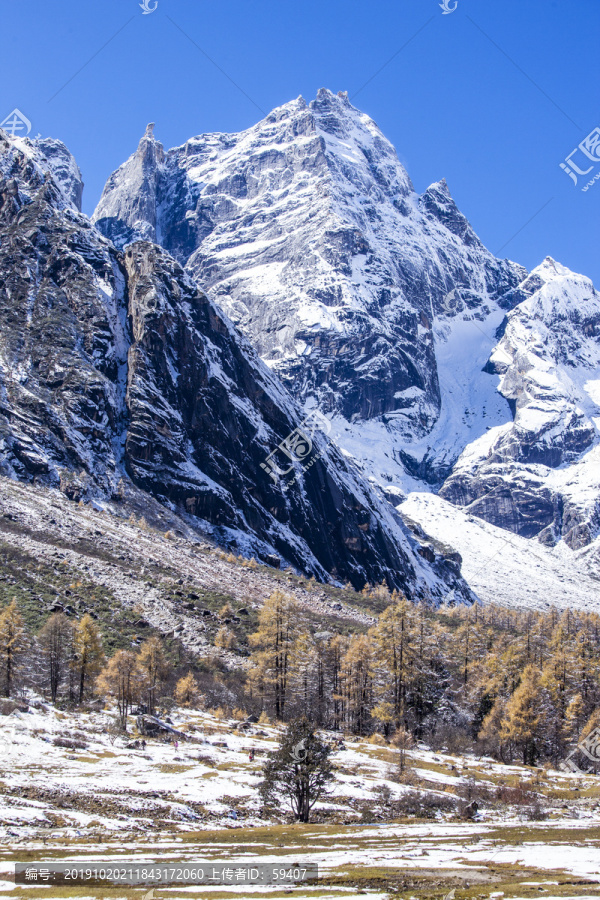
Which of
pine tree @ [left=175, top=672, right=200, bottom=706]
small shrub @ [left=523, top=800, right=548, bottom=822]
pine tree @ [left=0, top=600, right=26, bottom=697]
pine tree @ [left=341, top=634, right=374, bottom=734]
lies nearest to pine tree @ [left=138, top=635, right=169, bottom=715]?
pine tree @ [left=175, top=672, right=200, bottom=706]

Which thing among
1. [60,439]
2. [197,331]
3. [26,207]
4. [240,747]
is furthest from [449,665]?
[26,207]

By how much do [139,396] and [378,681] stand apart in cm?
11910

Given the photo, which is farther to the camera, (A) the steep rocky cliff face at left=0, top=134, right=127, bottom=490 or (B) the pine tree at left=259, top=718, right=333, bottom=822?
(A) the steep rocky cliff face at left=0, top=134, right=127, bottom=490

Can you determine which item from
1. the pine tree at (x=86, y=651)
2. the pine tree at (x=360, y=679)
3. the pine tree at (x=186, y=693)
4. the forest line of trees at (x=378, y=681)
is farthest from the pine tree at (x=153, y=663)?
the pine tree at (x=360, y=679)

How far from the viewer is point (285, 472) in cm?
18788

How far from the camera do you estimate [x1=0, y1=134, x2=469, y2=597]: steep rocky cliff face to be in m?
146

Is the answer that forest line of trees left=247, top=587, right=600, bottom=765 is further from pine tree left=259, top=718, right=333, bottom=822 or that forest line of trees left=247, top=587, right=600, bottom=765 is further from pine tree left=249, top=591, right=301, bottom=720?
pine tree left=259, top=718, right=333, bottom=822

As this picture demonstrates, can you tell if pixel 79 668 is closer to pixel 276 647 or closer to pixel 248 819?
pixel 276 647

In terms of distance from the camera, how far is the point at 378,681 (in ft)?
193

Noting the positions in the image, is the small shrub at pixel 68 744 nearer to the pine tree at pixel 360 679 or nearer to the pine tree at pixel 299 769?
the pine tree at pixel 299 769

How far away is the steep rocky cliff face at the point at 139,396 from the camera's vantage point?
14562 centimetres

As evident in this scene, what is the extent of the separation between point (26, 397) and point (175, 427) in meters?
36.4

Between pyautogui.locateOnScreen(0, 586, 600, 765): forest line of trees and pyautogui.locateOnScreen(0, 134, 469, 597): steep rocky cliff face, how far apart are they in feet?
241

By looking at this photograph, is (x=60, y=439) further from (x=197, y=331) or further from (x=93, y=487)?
(x=197, y=331)
